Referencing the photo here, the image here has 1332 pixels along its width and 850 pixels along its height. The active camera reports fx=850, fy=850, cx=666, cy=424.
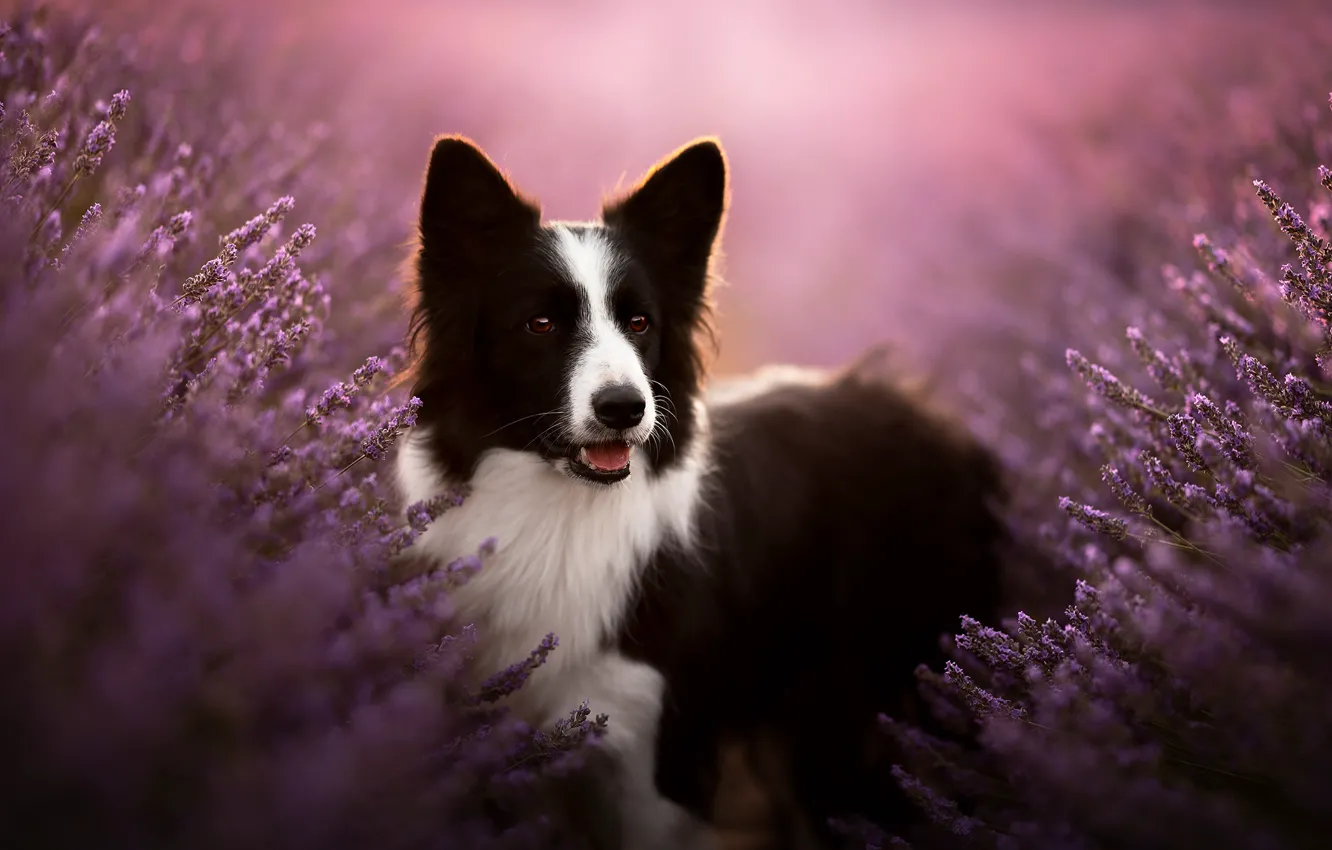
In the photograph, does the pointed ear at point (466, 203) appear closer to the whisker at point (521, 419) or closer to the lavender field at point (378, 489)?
Result: the lavender field at point (378, 489)

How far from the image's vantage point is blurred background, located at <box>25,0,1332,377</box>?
4.42 metres

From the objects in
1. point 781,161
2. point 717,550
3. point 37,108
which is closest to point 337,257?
point 37,108

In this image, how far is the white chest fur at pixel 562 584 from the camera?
2441mm

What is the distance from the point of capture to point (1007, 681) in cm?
205

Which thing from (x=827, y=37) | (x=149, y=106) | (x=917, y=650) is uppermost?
(x=827, y=37)

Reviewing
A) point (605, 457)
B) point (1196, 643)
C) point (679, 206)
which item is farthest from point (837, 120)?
point (1196, 643)

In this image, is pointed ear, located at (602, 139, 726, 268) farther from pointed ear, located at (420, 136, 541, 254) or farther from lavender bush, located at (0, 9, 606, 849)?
lavender bush, located at (0, 9, 606, 849)

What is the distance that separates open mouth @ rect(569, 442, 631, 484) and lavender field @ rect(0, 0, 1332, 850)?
526 millimetres

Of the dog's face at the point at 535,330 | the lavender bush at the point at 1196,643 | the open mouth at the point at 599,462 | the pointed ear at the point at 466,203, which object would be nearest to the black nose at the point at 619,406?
the dog's face at the point at 535,330

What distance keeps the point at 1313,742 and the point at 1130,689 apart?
41 centimetres

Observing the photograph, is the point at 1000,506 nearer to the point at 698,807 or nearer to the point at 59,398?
the point at 698,807

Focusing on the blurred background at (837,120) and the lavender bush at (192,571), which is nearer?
the lavender bush at (192,571)

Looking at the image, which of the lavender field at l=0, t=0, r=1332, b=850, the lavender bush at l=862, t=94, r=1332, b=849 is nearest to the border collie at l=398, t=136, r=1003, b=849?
the lavender field at l=0, t=0, r=1332, b=850

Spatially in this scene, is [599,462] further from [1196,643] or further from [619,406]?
[1196,643]
